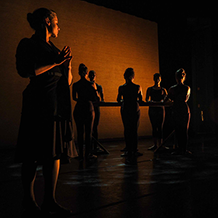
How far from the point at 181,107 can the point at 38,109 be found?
3614 millimetres

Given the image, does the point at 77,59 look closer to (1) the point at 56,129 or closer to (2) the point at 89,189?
(2) the point at 89,189

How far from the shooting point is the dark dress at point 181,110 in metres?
4.80

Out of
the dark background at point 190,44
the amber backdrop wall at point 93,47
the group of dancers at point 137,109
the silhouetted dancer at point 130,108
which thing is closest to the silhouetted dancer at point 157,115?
the group of dancers at point 137,109

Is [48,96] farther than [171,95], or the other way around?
[171,95]

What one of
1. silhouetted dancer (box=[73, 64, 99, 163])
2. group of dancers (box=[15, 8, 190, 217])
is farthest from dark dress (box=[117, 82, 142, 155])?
group of dancers (box=[15, 8, 190, 217])

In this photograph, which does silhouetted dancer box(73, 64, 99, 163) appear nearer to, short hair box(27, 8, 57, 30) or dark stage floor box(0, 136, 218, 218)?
dark stage floor box(0, 136, 218, 218)

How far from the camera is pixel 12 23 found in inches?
281

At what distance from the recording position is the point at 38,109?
1687mm

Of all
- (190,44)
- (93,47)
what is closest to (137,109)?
(93,47)

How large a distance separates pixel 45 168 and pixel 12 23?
648 centimetres

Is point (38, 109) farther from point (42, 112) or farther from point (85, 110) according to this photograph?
point (85, 110)

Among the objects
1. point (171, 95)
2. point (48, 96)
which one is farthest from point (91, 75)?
point (48, 96)

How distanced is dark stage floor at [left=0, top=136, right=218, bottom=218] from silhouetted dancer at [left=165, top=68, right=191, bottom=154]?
1.02 metres

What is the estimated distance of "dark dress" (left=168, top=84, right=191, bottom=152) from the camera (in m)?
4.80
